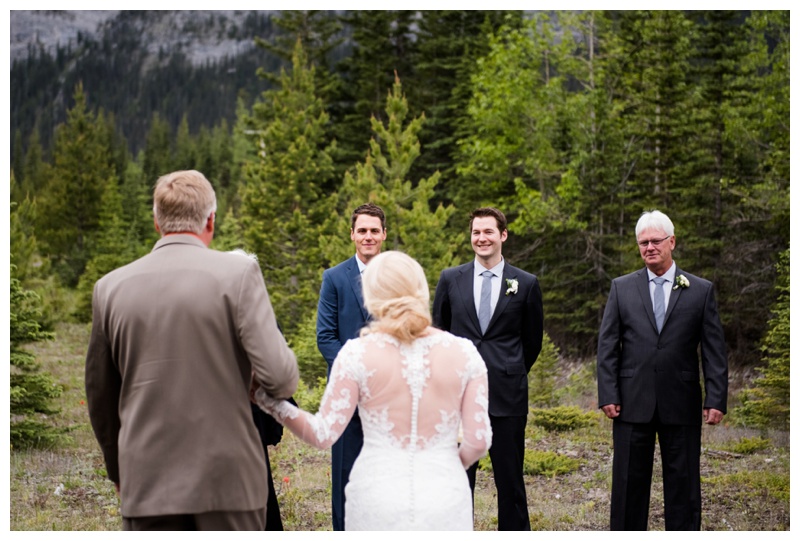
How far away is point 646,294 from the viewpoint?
5410 mm

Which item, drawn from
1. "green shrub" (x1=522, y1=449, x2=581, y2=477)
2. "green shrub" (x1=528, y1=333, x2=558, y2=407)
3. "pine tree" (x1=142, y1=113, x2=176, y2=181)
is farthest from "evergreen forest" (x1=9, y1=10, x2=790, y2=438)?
"pine tree" (x1=142, y1=113, x2=176, y2=181)

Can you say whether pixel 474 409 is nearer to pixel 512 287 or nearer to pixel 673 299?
pixel 512 287

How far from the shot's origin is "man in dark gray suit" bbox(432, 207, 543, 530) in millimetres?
5477

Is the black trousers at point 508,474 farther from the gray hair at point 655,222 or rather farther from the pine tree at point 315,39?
the pine tree at point 315,39

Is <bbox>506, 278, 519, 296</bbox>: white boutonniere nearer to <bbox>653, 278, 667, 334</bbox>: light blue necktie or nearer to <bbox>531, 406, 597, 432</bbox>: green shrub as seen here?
<bbox>653, 278, 667, 334</bbox>: light blue necktie

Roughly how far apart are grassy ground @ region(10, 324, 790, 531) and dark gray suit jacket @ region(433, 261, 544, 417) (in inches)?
59.1

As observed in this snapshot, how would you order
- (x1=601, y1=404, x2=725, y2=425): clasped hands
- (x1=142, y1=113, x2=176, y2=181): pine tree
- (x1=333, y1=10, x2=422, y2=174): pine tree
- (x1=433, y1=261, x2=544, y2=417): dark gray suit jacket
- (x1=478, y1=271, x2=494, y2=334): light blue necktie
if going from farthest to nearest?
(x1=142, y1=113, x2=176, y2=181): pine tree < (x1=333, y1=10, x2=422, y2=174): pine tree < (x1=478, y1=271, x2=494, y2=334): light blue necktie < (x1=433, y1=261, x2=544, y2=417): dark gray suit jacket < (x1=601, y1=404, x2=725, y2=425): clasped hands

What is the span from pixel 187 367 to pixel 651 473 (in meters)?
3.41

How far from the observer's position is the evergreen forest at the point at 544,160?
57.2 ft

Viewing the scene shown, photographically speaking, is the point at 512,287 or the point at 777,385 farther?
the point at 777,385

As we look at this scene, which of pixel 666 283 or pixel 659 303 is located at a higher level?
pixel 666 283

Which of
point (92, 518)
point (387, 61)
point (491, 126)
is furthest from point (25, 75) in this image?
point (92, 518)

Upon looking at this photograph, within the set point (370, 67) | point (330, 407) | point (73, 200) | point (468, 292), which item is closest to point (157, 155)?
point (73, 200)

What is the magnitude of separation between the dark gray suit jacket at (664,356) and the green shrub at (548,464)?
353 centimetres
